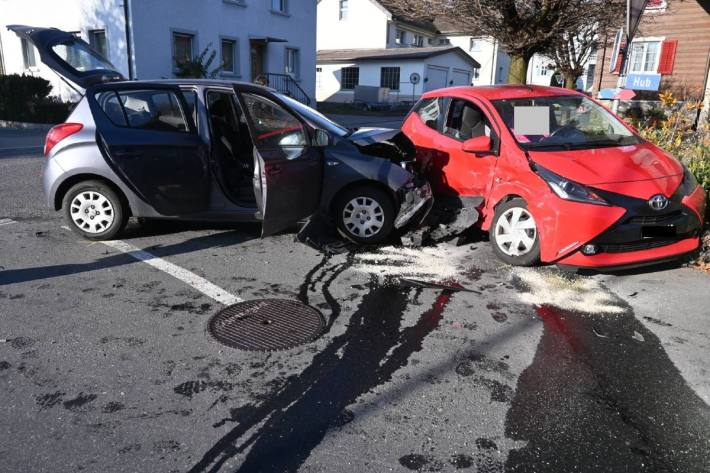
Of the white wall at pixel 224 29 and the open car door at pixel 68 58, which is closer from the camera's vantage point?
the open car door at pixel 68 58

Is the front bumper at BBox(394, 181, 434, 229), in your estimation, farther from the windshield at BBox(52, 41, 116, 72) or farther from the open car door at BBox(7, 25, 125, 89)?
the windshield at BBox(52, 41, 116, 72)

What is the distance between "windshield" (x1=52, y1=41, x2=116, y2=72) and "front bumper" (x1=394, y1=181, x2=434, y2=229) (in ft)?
14.4

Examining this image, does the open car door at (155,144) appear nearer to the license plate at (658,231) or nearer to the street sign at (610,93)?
the license plate at (658,231)

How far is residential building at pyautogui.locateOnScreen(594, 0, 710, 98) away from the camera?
18.6 m

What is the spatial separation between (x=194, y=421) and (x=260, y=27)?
2257 cm

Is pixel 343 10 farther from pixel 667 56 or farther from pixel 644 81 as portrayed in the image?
pixel 644 81

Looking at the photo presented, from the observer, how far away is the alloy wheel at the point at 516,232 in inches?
194

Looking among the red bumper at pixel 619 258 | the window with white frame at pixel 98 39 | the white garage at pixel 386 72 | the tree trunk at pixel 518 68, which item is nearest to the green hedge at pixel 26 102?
the window with white frame at pixel 98 39

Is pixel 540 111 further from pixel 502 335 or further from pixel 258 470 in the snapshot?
pixel 258 470

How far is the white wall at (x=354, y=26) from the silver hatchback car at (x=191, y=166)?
36.6 metres

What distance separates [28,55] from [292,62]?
429 inches

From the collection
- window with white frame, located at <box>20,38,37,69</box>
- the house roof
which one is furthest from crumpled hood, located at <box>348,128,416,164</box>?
the house roof

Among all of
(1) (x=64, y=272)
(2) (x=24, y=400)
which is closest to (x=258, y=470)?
(2) (x=24, y=400)

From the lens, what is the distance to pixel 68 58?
680 cm
